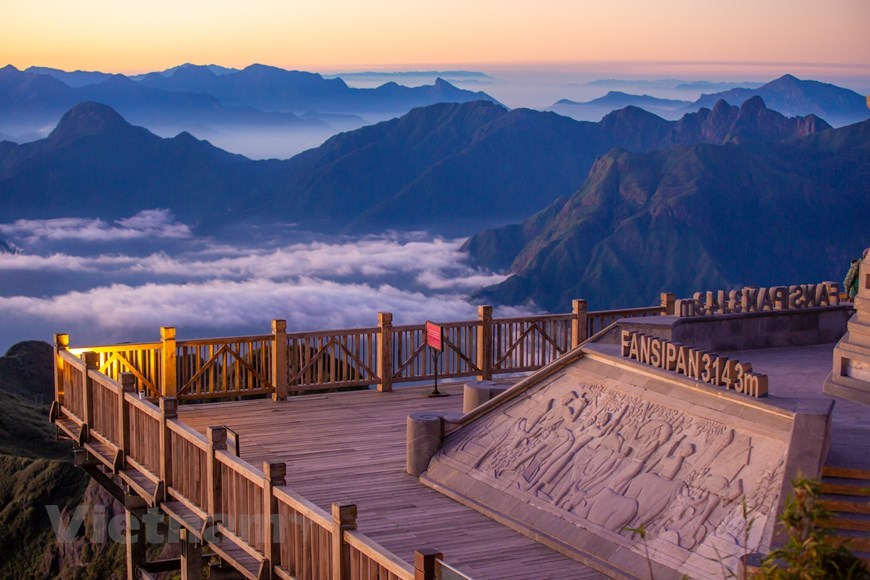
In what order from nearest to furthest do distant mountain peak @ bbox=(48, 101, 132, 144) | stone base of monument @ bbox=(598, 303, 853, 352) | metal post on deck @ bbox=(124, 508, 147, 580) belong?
stone base of monument @ bbox=(598, 303, 853, 352) < metal post on deck @ bbox=(124, 508, 147, 580) < distant mountain peak @ bbox=(48, 101, 132, 144)

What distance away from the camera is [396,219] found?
175m

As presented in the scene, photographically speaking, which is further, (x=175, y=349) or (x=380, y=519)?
(x=175, y=349)

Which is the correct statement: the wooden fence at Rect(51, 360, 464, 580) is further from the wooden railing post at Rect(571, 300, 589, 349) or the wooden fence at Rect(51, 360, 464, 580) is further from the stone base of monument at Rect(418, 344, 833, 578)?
the wooden railing post at Rect(571, 300, 589, 349)

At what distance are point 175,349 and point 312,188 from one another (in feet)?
541

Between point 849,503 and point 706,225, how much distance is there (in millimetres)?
120030

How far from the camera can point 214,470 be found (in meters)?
13.4

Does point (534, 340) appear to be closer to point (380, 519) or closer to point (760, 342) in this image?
point (760, 342)

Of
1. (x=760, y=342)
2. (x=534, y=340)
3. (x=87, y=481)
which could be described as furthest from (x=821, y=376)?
(x=87, y=481)

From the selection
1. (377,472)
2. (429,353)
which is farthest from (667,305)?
(377,472)

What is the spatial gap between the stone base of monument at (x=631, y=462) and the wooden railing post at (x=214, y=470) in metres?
2.89

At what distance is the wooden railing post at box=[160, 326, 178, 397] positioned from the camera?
759 inches

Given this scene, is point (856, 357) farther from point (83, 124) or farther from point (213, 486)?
point (83, 124)

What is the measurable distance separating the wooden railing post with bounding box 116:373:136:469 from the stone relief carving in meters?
4.50

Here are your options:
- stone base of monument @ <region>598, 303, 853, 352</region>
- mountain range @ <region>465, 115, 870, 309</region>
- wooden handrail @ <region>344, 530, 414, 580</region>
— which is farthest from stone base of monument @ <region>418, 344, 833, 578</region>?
mountain range @ <region>465, 115, 870, 309</region>
